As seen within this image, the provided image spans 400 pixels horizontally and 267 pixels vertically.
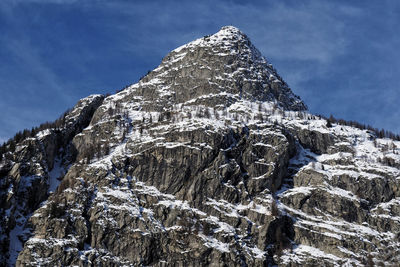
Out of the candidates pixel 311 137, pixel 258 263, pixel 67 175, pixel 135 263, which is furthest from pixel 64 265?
pixel 311 137

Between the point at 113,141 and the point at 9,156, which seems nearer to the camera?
the point at 9,156

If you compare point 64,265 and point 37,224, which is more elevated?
point 37,224

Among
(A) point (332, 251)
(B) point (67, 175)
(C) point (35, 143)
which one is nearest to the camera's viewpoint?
(A) point (332, 251)

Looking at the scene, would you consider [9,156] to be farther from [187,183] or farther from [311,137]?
[311,137]

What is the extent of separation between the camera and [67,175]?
15988cm

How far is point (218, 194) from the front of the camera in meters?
150

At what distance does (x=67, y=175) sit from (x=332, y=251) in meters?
78.5

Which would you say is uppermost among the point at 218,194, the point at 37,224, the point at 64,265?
the point at 218,194

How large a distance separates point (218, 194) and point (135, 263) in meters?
31.3

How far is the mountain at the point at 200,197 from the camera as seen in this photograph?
13488 centimetres

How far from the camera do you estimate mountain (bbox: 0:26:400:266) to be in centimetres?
13488

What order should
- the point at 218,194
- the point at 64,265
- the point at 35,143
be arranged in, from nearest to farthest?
1. the point at 64,265
2. the point at 218,194
3. the point at 35,143

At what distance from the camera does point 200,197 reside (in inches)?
5832

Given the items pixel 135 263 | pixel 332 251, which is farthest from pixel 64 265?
pixel 332 251
